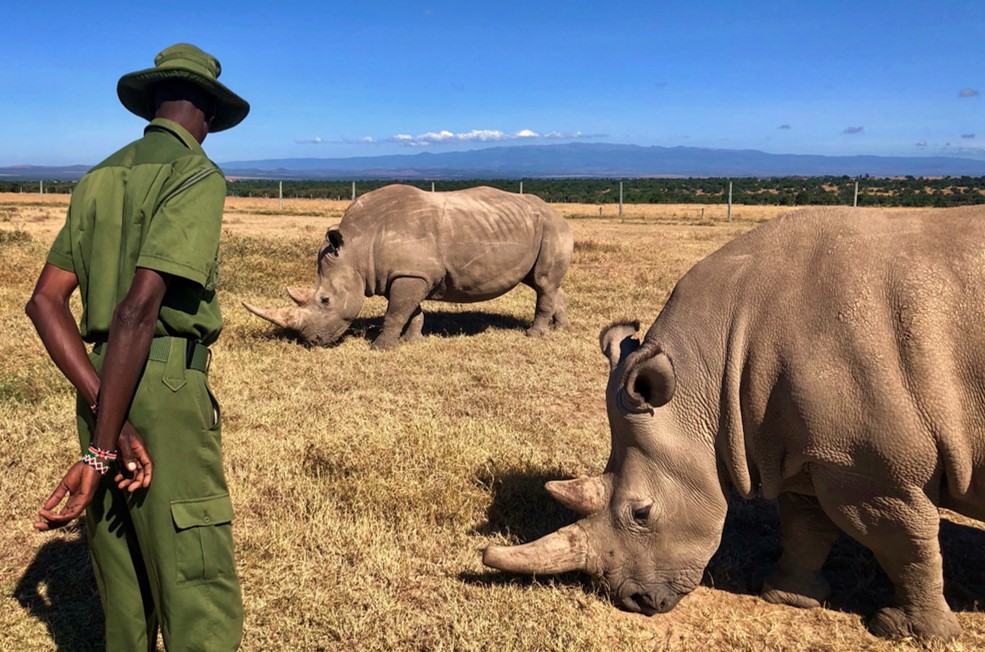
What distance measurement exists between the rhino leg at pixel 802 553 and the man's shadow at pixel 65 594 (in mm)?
3491

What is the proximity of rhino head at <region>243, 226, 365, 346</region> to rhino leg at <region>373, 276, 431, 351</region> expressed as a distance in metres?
0.41

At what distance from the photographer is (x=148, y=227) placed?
247cm

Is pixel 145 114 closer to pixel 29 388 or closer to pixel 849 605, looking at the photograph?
pixel 849 605

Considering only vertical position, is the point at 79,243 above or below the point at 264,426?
above

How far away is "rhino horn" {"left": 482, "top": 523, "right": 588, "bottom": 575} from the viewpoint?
3.75 metres

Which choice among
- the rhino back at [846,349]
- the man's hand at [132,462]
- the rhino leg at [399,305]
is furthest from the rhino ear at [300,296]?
the man's hand at [132,462]

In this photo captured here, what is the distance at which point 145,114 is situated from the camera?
114 inches

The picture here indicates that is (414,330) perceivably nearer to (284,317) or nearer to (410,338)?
(410,338)

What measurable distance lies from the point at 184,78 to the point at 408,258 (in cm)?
659

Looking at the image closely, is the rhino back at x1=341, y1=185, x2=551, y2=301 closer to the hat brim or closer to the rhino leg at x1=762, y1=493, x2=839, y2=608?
the rhino leg at x1=762, y1=493, x2=839, y2=608

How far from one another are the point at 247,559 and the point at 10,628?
3.79 ft

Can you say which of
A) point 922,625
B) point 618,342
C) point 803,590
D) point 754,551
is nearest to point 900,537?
point 922,625

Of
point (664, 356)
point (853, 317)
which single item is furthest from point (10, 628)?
point (853, 317)

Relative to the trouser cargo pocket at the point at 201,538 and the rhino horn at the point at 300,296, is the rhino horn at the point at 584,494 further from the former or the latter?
the rhino horn at the point at 300,296
